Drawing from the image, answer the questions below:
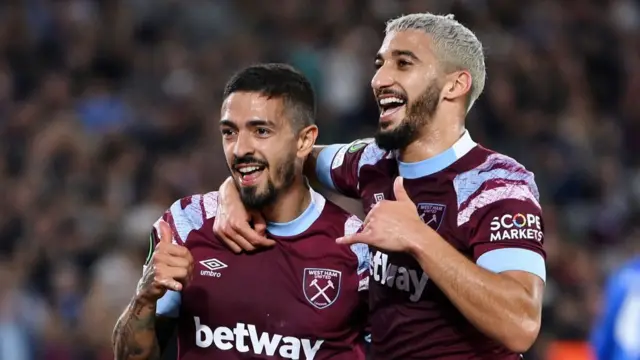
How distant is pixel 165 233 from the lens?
4.54 metres

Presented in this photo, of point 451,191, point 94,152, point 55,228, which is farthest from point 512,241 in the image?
point 94,152

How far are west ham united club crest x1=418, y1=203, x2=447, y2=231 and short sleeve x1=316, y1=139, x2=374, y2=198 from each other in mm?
582

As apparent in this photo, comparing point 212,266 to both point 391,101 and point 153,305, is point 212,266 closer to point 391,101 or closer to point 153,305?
point 153,305

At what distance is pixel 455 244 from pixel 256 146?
84 cm

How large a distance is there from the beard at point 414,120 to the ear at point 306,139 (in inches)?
13.0

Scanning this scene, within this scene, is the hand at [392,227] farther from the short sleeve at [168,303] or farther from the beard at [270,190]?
the short sleeve at [168,303]

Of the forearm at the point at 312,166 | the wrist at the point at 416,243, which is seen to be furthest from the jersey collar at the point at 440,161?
the forearm at the point at 312,166

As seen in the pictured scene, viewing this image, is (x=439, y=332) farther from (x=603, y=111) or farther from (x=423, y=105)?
(x=603, y=111)

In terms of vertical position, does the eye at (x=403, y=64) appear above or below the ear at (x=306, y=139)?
above

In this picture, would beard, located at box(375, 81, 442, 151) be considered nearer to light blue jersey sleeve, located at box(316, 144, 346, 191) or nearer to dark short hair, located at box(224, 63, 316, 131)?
dark short hair, located at box(224, 63, 316, 131)

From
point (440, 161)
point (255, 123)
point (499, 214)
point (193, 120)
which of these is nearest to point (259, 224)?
point (255, 123)

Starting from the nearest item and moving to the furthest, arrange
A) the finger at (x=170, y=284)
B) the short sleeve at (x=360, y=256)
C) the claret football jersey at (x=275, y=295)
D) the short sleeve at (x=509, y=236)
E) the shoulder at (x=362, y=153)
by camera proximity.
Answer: the short sleeve at (x=509, y=236) → the finger at (x=170, y=284) → the claret football jersey at (x=275, y=295) → the short sleeve at (x=360, y=256) → the shoulder at (x=362, y=153)

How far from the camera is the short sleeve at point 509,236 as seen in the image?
4.26 meters

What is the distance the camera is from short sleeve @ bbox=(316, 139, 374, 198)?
5.16m
